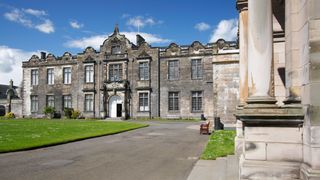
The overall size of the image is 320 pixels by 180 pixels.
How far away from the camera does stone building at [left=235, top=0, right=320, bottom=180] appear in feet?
21.1

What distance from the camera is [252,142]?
7367 mm

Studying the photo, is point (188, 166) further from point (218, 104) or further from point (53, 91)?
point (53, 91)

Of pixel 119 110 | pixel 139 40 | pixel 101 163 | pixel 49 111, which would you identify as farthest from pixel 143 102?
pixel 101 163

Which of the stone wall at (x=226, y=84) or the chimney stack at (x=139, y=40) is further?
the chimney stack at (x=139, y=40)

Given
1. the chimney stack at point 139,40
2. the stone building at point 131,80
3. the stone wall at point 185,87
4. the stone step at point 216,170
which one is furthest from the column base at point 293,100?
the chimney stack at point 139,40

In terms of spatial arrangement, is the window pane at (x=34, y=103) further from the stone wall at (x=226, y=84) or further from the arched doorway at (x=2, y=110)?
the stone wall at (x=226, y=84)

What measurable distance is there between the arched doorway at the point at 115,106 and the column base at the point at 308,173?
137ft

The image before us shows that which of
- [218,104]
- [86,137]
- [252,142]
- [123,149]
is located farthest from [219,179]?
[218,104]

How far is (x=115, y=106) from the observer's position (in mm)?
47875

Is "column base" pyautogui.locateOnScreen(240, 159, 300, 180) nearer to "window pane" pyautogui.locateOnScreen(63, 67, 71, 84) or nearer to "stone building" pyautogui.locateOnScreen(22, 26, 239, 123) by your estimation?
"stone building" pyautogui.locateOnScreen(22, 26, 239, 123)

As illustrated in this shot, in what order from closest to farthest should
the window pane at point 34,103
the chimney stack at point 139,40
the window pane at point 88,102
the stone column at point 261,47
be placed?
the stone column at point 261,47
the window pane at point 88,102
the chimney stack at point 139,40
the window pane at point 34,103

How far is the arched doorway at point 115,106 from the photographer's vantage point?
156 ft

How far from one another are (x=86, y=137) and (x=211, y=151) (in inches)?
341

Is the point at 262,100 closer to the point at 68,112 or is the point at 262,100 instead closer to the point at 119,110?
the point at 119,110
